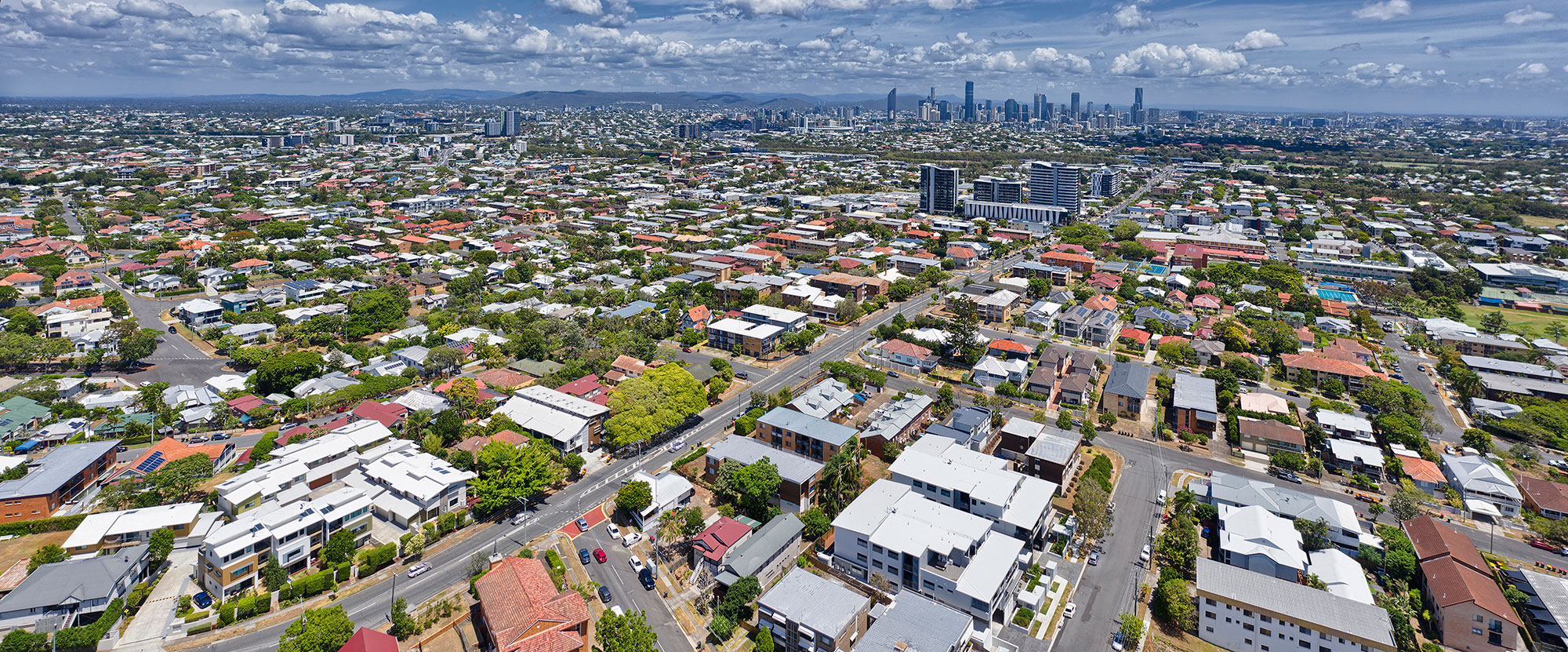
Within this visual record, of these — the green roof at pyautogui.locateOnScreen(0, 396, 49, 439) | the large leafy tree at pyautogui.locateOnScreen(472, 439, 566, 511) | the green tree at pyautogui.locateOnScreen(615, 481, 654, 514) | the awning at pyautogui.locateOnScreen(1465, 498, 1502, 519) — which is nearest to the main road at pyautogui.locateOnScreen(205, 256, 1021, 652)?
the large leafy tree at pyautogui.locateOnScreen(472, 439, 566, 511)

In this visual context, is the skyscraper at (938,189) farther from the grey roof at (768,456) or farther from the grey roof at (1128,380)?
the grey roof at (768,456)

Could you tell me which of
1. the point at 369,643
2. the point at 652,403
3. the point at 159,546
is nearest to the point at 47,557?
the point at 159,546

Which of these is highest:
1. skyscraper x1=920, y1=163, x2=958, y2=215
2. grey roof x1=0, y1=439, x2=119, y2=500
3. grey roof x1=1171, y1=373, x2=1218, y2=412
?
skyscraper x1=920, y1=163, x2=958, y2=215

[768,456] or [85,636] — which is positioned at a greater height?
[768,456]

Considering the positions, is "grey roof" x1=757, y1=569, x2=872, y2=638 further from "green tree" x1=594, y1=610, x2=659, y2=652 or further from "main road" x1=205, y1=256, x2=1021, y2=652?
"green tree" x1=594, y1=610, x2=659, y2=652

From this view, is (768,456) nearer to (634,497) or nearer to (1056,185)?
(634,497)
